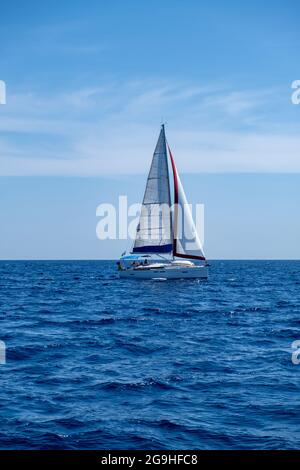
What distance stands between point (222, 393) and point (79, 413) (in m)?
4.05

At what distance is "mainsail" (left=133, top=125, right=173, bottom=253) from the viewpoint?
180ft

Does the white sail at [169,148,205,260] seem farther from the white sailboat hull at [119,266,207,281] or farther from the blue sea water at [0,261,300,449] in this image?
the blue sea water at [0,261,300,449]

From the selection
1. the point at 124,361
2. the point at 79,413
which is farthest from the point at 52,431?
the point at 124,361

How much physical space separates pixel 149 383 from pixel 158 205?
42.0 meters

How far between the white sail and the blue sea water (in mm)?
26906

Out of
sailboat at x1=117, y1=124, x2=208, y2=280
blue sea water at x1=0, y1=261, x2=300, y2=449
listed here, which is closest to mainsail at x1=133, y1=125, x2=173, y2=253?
sailboat at x1=117, y1=124, x2=208, y2=280

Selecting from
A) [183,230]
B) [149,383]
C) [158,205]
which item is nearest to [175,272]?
[183,230]

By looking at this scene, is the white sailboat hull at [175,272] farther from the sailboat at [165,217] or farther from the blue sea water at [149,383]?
the blue sea water at [149,383]

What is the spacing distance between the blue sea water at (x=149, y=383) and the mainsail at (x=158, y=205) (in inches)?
1094

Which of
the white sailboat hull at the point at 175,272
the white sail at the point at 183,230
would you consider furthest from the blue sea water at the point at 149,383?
the white sail at the point at 183,230

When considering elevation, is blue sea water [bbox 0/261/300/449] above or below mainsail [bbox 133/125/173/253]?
below

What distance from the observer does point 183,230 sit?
180 feet

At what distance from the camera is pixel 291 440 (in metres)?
9.99
